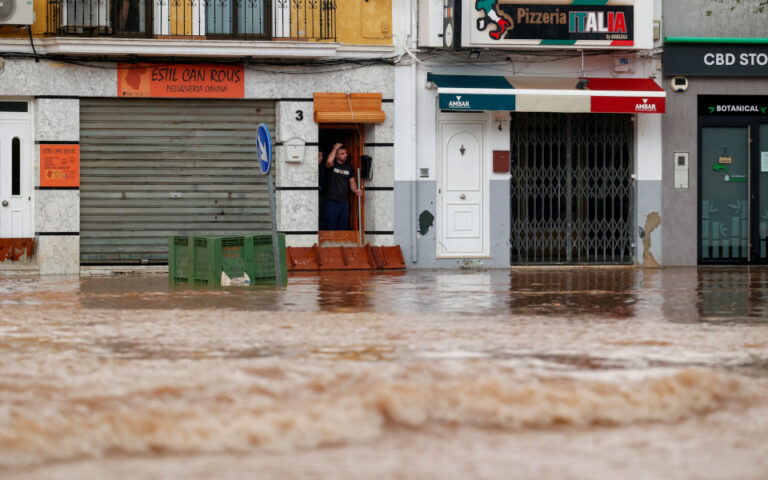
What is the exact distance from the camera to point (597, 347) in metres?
7.79

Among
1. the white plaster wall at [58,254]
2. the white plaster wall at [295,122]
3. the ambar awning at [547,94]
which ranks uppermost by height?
the ambar awning at [547,94]

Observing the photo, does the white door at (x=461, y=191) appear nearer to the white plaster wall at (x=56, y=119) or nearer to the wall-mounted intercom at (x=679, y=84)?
the wall-mounted intercom at (x=679, y=84)

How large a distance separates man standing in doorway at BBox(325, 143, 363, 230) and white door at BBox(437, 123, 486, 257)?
1577 millimetres

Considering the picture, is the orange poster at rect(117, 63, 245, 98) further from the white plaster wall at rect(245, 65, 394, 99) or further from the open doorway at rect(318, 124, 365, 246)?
the open doorway at rect(318, 124, 365, 246)

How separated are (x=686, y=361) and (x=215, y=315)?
16.0 ft

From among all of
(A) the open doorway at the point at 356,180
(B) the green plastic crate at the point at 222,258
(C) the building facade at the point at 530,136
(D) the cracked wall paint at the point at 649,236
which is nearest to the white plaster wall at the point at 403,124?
(C) the building facade at the point at 530,136

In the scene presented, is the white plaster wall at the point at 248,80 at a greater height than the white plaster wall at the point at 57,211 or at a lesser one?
greater

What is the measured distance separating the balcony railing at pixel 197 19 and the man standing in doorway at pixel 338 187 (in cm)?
210

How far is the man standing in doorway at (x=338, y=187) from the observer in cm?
2147

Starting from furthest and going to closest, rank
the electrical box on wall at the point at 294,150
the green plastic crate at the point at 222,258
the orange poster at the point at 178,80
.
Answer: the electrical box on wall at the point at 294,150 → the orange poster at the point at 178,80 → the green plastic crate at the point at 222,258

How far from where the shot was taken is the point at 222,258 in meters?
15.7

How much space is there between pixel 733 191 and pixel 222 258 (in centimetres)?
1079

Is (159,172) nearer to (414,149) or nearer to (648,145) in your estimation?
(414,149)

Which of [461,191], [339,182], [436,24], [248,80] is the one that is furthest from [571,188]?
[248,80]
